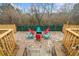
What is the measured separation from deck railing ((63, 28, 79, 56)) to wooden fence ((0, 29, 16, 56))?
0.26 meters

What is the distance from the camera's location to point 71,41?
3.01ft

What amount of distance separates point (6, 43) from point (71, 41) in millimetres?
321

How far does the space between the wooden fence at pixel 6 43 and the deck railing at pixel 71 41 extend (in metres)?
0.26

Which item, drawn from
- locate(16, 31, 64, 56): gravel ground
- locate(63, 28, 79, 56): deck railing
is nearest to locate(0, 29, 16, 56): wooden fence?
locate(16, 31, 64, 56): gravel ground

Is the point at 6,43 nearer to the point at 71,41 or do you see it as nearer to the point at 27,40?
the point at 27,40

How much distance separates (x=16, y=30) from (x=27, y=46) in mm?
99

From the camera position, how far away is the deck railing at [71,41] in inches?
35.9

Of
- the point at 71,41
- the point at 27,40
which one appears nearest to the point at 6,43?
the point at 27,40

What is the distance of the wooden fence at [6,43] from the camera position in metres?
0.90

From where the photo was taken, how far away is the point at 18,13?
918 millimetres

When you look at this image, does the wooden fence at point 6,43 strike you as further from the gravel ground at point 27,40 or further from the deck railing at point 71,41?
the deck railing at point 71,41

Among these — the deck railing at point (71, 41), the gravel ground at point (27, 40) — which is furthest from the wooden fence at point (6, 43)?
the deck railing at point (71, 41)

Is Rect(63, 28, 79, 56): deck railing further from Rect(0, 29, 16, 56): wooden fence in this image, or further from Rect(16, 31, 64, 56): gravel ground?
Rect(0, 29, 16, 56): wooden fence

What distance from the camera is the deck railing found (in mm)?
913
